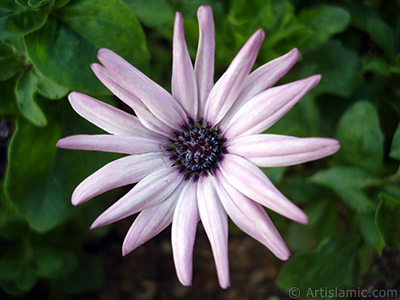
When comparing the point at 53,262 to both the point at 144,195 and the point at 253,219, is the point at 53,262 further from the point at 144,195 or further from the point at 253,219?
the point at 253,219

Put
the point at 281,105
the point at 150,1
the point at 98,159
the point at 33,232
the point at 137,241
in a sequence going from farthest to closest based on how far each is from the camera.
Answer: the point at 33,232, the point at 98,159, the point at 150,1, the point at 137,241, the point at 281,105

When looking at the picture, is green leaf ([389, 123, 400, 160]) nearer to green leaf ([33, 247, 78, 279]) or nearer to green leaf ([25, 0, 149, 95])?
green leaf ([25, 0, 149, 95])

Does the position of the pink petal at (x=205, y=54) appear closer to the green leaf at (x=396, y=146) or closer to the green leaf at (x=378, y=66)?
the green leaf at (x=396, y=146)

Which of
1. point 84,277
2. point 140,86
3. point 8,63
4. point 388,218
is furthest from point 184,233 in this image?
point 84,277

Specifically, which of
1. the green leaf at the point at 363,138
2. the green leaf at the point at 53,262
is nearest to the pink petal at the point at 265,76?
the green leaf at the point at 363,138

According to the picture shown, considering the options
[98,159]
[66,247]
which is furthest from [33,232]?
[98,159]

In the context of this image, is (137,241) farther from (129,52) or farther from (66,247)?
(66,247)

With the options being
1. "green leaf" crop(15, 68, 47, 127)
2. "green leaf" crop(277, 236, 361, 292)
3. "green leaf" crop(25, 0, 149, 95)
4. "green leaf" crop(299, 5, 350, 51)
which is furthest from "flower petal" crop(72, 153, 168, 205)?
"green leaf" crop(299, 5, 350, 51)
